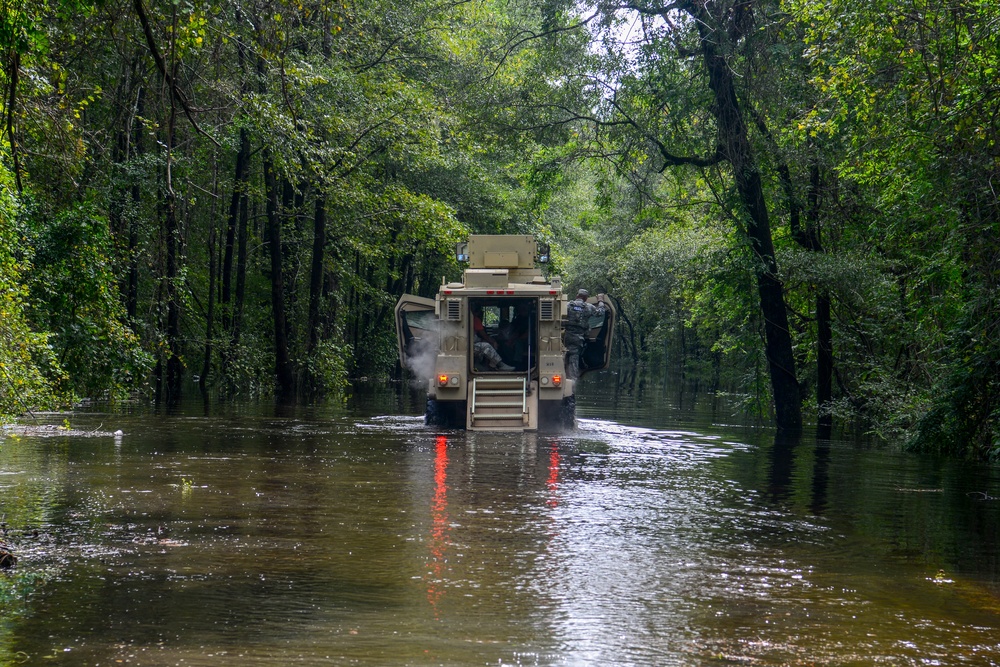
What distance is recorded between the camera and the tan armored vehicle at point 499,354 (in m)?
19.4

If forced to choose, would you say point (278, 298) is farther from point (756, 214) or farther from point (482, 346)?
point (756, 214)

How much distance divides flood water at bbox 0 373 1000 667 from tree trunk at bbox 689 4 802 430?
27.5 ft

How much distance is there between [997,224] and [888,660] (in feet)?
35.6

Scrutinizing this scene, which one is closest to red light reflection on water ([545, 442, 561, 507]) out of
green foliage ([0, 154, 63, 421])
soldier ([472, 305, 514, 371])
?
soldier ([472, 305, 514, 371])

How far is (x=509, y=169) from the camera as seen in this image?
135ft

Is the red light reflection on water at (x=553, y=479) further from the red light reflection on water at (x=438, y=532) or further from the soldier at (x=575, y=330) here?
the soldier at (x=575, y=330)

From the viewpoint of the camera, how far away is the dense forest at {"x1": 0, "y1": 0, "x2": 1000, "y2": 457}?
13.7 meters

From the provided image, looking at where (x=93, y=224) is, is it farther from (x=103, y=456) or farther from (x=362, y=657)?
(x=362, y=657)

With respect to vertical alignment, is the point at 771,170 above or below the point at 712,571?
above

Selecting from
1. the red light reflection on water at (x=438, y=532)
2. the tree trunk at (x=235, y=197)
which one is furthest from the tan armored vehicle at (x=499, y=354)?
the tree trunk at (x=235, y=197)

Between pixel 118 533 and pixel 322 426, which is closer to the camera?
pixel 118 533

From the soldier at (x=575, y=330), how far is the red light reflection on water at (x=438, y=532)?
22.2ft

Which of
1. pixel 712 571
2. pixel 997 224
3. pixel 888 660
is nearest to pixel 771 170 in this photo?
pixel 997 224

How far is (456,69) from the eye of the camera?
106ft
